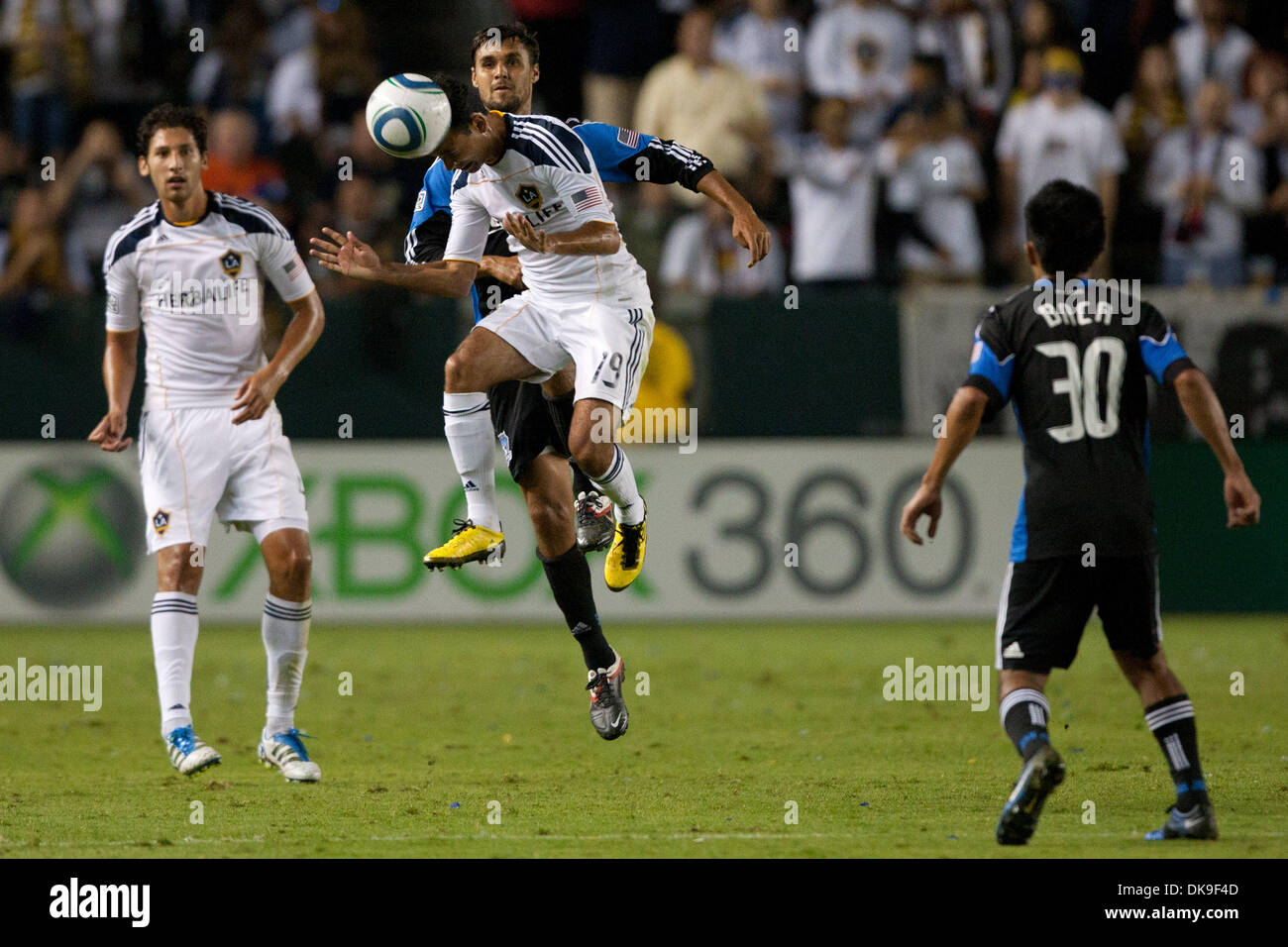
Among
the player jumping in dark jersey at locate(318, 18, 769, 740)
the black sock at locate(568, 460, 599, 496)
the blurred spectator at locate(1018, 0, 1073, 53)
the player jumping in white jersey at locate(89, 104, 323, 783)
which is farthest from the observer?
the blurred spectator at locate(1018, 0, 1073, 53)

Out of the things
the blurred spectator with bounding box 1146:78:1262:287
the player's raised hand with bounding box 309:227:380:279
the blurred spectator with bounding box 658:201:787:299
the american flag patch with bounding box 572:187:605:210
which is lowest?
the player's raised hand with bounding box 309:227:380:279

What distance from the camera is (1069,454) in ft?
20.0

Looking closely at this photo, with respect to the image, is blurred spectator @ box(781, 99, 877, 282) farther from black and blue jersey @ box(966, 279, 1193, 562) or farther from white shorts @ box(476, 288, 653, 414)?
black and blue jersey @ box(966, 279, 1193, 562)

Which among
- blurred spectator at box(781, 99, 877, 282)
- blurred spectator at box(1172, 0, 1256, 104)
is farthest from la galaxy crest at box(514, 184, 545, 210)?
blurred spectator at box(1172, 0, 1256, 104)

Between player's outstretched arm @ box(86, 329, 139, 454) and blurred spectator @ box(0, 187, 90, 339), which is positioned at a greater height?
blurred spectator @ box(0, 187, 90, 339)

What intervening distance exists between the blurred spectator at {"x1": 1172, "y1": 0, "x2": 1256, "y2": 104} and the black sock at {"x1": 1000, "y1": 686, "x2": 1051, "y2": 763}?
10.4 meters

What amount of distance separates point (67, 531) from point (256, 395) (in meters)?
5.86

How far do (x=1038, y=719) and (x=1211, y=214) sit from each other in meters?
9.20

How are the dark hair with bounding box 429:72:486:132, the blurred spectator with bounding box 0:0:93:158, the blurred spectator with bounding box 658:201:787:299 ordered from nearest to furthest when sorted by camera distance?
the dark hair with bounding box 429:72:486:132
the blurred spectator with bounding box 658:201:787:299
the blurred spectator with bounding box 0:0:93:158

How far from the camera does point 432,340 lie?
43.8 ft

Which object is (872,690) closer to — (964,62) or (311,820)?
(311,820)

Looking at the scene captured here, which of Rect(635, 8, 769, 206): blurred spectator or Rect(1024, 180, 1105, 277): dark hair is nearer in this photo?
Rect(1024, 180, 1105, 277): dark hair

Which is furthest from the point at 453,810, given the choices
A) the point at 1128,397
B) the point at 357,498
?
the point at 357,498

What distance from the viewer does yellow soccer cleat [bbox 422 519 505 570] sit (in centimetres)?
737
